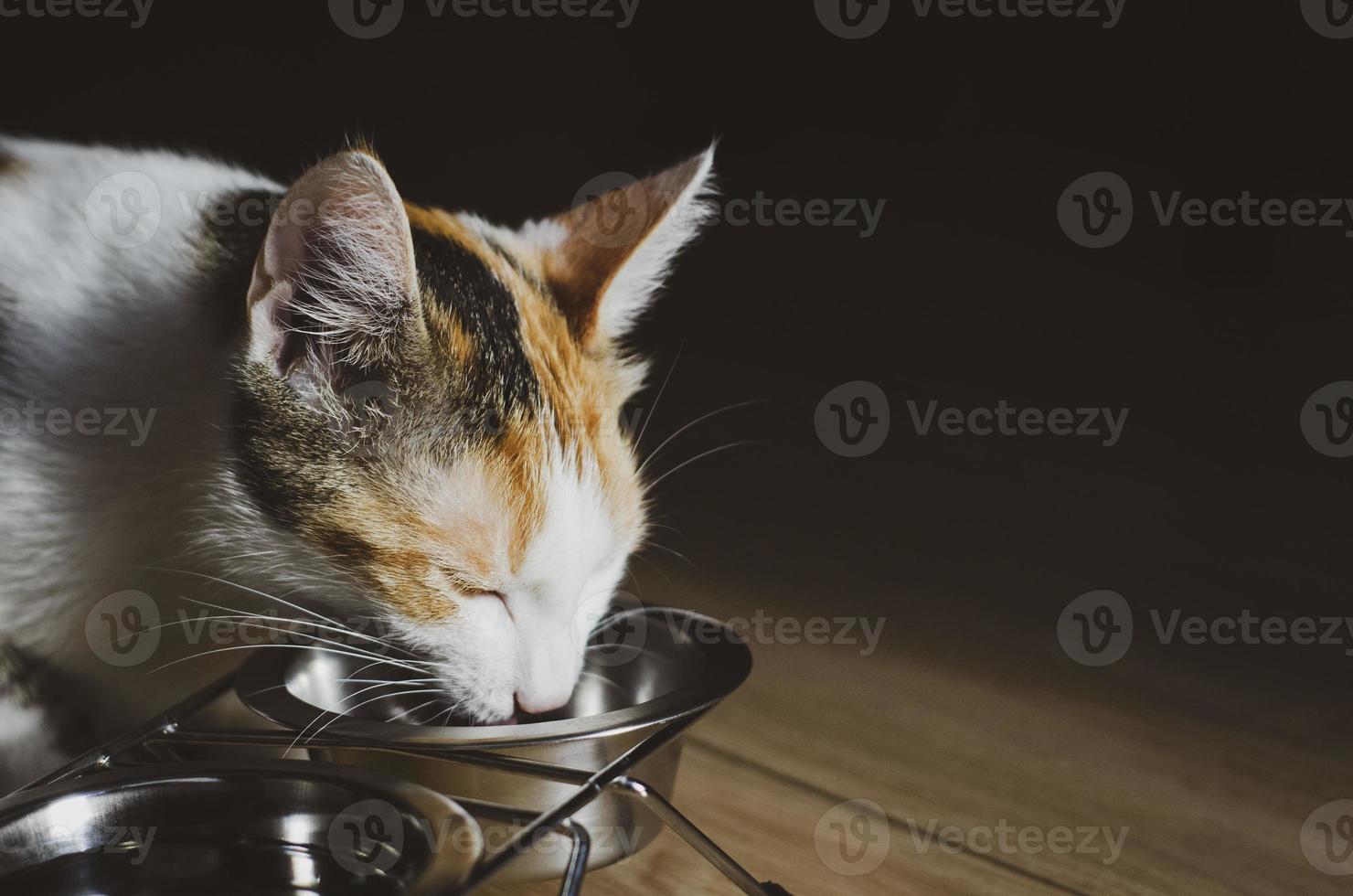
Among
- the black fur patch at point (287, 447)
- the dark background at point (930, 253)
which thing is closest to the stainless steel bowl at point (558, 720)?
the black fur patch at point (287, 447)

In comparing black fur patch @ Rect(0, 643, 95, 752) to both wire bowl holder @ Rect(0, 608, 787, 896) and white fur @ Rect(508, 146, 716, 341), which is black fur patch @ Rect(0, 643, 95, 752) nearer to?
wire bowl holder @ Rect(0, 608, 787, 896)

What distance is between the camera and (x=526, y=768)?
0.61 metres

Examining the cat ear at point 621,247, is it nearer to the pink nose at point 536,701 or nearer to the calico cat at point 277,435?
the calico cat at point 277,435

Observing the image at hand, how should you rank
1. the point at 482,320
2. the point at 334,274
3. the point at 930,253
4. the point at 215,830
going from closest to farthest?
the point at 215,830 < the point at 334,274 < the point at 482,320 < the point at 930,253

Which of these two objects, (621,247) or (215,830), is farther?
(621,247)

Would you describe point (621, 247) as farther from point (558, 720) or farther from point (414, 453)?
point (558, 720)

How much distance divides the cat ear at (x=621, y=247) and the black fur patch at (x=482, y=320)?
71 millimetres

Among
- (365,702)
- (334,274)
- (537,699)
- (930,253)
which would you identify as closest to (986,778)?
(537,699)

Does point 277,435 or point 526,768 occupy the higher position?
point 277,435

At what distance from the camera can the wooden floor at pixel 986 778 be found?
75 cm

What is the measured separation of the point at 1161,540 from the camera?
53.2 inches

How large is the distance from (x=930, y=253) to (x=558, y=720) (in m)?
1.39

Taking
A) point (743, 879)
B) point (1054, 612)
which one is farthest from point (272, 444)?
point (1054, 612)

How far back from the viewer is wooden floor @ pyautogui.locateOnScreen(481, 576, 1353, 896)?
0.75 m
